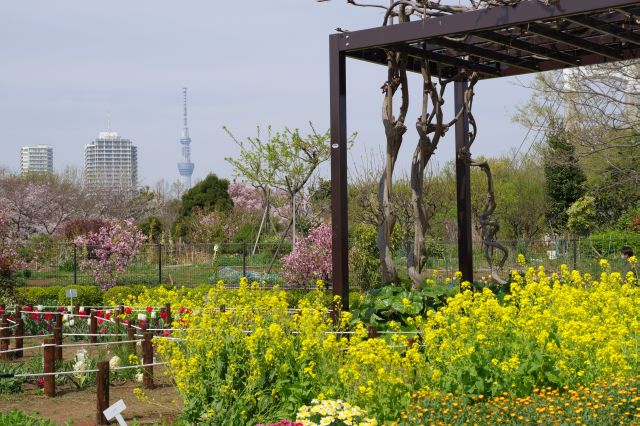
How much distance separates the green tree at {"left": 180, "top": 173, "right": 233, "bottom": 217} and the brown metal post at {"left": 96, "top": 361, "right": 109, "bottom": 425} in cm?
2961

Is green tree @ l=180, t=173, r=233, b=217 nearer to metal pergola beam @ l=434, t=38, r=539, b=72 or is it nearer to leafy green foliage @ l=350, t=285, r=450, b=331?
metal pergola beam @ l=434, t=38, r=539, b=72

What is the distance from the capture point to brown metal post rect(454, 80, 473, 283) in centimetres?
1163

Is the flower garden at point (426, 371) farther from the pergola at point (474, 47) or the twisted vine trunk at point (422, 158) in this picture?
the twisted vine trunk at point (422, 158)

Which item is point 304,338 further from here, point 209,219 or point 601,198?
point 209,219

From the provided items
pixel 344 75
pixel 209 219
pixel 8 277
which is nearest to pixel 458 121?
pixel 344 75

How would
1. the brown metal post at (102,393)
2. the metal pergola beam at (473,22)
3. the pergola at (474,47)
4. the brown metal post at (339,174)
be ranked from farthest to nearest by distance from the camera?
the brown metal post at (339,174) → the pergola at (474,47) → the metal pergola beam at (473,22) → the brown metal post at (102,393)

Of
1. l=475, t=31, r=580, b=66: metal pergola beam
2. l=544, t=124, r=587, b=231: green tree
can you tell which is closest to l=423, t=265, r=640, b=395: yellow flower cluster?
l=475, t=31, r=580, b=66: metal pergola beam

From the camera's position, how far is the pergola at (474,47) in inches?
342

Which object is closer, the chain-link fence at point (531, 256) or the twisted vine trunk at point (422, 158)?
the twisted vine trunk at point (422, 158)

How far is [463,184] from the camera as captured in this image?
1182cm

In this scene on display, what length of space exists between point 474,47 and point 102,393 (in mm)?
5779

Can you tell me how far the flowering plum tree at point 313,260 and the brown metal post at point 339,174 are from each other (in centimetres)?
818

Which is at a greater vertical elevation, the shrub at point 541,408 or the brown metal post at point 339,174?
the brown metal post at point 339,174

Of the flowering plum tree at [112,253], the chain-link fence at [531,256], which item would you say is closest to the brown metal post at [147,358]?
the flowering plum tree at [112,253]
